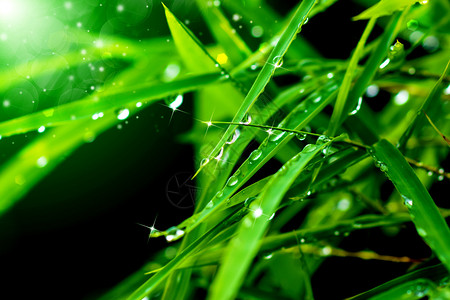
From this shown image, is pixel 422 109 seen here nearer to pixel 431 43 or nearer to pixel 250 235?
pixel 250 235

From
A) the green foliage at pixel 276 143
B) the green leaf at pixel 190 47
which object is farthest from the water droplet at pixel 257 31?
the green leaf at pixel 190 47

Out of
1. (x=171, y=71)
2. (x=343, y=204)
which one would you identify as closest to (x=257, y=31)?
(x=171, y=71)

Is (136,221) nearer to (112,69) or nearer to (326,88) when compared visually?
(112,69)

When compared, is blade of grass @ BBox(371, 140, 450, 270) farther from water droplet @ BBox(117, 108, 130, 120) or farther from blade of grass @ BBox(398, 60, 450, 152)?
water droplet @ BBox(117, 108, 130, 120)

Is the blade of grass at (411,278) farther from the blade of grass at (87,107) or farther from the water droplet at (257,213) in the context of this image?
the blade of grass at (87,107)

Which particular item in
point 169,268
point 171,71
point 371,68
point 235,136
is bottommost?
point 169,268

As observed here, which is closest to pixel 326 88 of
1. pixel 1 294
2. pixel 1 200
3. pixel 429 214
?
pixel 429 214

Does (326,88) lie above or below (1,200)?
above
